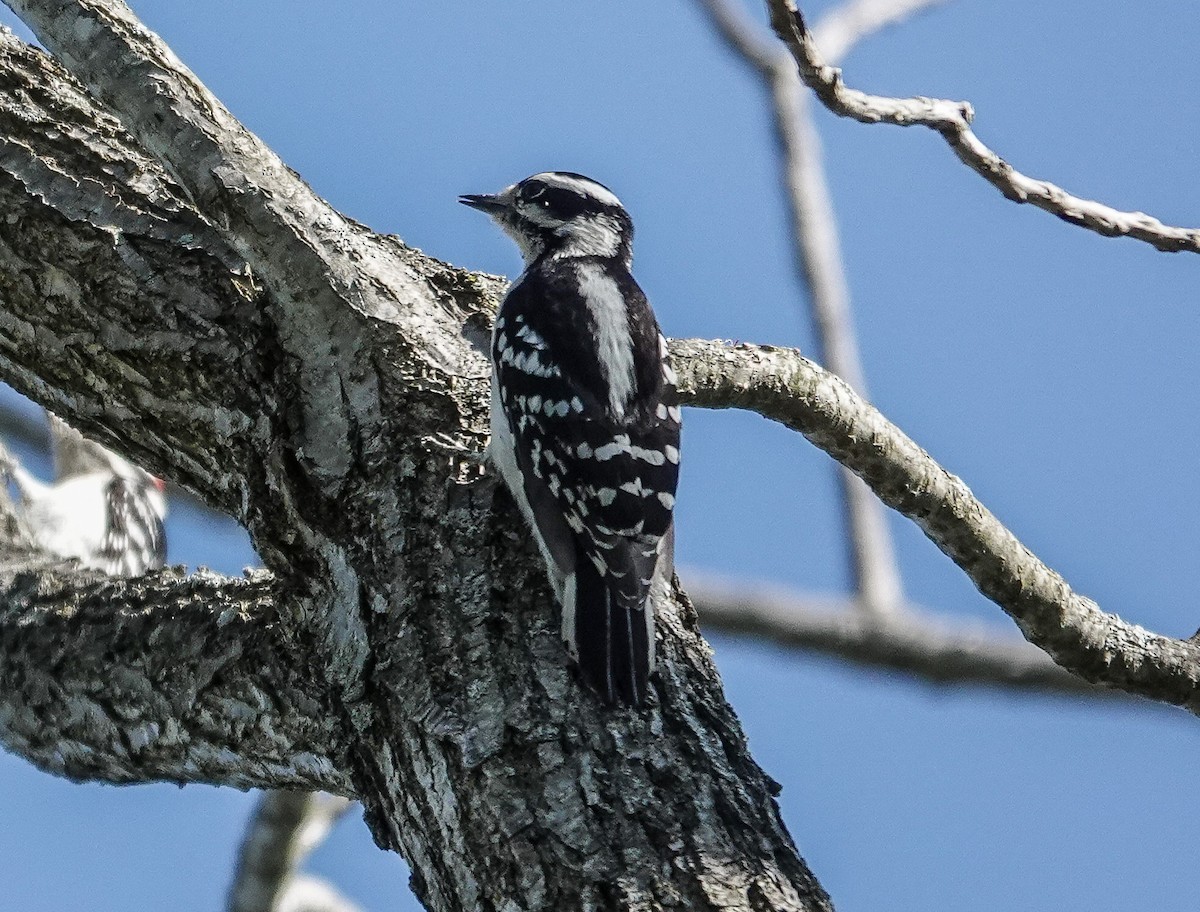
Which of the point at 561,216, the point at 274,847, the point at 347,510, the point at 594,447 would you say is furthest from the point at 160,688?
the point at 561,216

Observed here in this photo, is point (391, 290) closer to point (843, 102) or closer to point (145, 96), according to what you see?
point (145, 96)

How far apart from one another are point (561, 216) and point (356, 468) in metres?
1.90

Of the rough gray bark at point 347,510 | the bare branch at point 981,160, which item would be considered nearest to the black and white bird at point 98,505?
the rough gray bark at point 347,510

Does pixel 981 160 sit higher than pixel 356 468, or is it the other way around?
pixel 981 160

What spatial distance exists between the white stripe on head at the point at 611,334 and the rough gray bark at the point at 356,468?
33 cm

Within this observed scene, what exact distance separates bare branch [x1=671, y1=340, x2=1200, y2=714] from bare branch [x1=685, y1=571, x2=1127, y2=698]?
234cm

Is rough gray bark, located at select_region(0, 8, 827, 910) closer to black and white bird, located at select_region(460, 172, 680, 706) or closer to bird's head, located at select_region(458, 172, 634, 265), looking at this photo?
black and white bird, located at select_region(460, 172, 680, 706)

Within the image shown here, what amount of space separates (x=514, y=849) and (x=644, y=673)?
0.49 m

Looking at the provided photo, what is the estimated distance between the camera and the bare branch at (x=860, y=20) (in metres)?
6.21

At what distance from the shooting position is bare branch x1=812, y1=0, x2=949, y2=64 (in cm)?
621

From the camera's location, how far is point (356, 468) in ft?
9.92

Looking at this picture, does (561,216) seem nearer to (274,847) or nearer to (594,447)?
(594,447)

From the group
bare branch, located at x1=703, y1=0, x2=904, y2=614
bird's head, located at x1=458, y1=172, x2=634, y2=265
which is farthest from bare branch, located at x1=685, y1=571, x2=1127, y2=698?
bird's head, located at x1=458, y1=172, x2=634, y2=265

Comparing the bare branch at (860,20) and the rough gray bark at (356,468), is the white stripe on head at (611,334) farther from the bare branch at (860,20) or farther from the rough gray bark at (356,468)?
the bare branch at (860,20)
